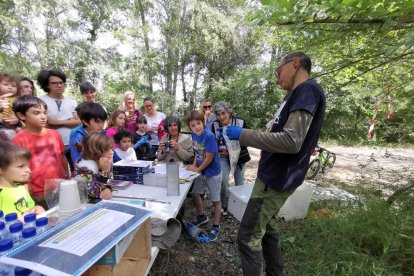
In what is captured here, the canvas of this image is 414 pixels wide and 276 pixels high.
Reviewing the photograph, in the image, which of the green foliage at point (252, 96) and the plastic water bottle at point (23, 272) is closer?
the plastic water bottle at point (23, 272)

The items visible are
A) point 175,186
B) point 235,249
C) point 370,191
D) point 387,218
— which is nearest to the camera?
point 175,186

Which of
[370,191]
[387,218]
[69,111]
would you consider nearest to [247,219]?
[387,218]

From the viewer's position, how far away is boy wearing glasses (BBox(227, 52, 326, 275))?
1.52 meters

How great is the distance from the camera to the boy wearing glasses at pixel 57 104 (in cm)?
284

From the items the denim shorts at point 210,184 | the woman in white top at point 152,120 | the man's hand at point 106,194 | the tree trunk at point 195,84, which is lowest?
the denim shorts at point 210,184

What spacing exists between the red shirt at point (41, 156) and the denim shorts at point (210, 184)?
4.74ft

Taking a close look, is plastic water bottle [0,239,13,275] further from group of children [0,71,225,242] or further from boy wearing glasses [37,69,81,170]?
boy wearing glasses [37,69,81,170]

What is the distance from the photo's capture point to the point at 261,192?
178cm

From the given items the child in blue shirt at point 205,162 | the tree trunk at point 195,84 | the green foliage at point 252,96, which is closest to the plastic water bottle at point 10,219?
the child in blue shirt at point 205,162

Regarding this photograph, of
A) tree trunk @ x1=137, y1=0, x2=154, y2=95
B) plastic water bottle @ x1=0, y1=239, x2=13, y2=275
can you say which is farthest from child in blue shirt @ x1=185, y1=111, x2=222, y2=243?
tree trunk @ x1=137, y1=0, x2=154, y2=95

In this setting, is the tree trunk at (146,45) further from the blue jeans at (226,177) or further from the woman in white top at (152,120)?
the blue jeans at (226,177)

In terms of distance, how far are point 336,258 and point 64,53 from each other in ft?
38.5

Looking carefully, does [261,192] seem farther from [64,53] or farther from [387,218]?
[64,53]

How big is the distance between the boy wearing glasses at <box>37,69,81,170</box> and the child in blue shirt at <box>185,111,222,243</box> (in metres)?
1.44
